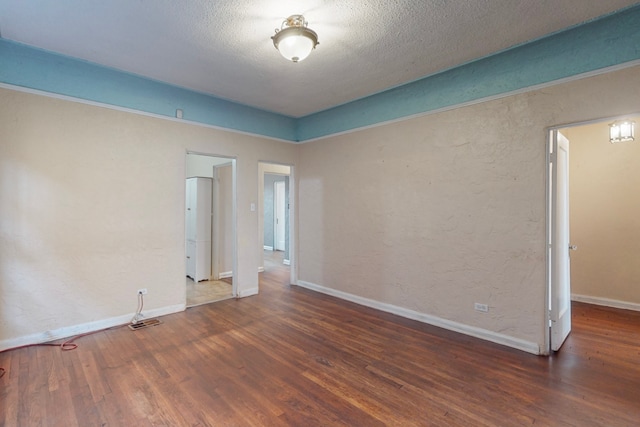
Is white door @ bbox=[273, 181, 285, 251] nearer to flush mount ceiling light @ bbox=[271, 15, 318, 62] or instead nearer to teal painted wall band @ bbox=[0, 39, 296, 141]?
teal painted wall band @ bbox=[0, 39, 296, 141]

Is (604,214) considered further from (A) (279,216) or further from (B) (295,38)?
(A) (279,216)

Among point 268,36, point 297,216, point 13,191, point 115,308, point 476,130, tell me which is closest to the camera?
point 268,36

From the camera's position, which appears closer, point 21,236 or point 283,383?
point 283,383

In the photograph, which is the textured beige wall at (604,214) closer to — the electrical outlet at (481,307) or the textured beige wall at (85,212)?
the electrical outlet at (481,307)

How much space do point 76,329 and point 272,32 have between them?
3.74 meters

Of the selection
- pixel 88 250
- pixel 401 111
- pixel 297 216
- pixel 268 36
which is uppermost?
pixel 268 36

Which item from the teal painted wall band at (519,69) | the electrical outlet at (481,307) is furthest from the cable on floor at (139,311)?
the electrical outlet at (481,307)

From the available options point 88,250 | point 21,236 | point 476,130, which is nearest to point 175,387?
point 88,250

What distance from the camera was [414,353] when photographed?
2.86 meters

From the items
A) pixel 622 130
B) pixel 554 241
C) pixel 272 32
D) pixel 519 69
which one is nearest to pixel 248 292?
pixel 272 32

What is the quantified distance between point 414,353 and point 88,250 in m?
3.70

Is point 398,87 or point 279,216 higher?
point 398,87

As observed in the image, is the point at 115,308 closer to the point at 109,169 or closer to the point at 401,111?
the point at 109,169

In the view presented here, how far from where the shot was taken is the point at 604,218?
4.20m
